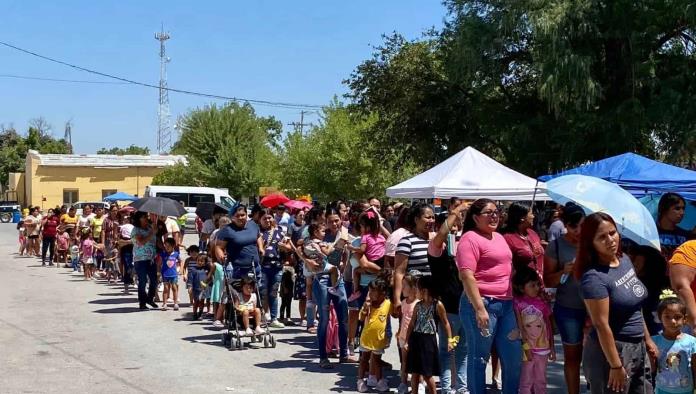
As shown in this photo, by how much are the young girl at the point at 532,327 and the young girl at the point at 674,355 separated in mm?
1162

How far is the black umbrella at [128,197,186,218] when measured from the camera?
13992 millimetres

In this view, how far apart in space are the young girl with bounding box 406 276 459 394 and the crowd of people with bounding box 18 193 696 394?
0.01 metres

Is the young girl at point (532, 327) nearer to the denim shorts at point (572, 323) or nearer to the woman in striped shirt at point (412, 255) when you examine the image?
the denim shorts at point (572, 323)

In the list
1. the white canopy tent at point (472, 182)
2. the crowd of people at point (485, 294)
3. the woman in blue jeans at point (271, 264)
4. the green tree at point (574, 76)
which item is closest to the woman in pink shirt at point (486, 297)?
the crowd of people at point (485, 294)

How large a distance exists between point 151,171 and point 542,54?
48.5 m

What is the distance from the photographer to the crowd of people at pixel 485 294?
16.2ft

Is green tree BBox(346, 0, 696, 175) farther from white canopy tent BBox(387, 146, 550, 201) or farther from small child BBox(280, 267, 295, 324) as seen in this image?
small child BBox(280, 267, 295, 324)

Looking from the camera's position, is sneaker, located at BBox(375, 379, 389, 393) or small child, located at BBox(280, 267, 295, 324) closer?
sneaker, located at BBox(375, 379, 389, 393)

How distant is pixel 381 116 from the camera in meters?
30.6

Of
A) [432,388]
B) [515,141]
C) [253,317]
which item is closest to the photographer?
[432,388]

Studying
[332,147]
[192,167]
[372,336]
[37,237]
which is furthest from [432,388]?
[192,167]

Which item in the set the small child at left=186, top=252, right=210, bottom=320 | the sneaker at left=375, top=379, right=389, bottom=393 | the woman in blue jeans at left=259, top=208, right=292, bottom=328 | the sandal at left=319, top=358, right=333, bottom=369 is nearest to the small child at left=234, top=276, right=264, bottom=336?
the woman in blue jeans at left=259, top=208, right=292, bottom=328

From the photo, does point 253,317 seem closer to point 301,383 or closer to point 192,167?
point 301,383

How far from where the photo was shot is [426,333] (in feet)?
23.2
